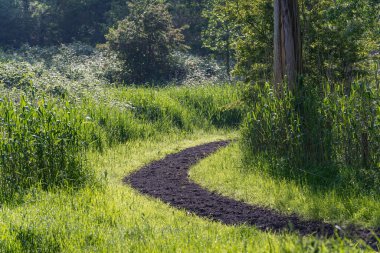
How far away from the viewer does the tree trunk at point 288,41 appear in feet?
33.9

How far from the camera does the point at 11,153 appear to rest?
8.67 m

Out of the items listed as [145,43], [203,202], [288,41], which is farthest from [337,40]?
[145,43]

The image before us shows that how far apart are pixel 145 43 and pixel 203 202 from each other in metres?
15.5

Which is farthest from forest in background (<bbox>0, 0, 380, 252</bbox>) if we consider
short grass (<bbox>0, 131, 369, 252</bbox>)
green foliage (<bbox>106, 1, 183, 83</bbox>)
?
green foliage (<bbox>106, 1, 183, 83</bbox>)

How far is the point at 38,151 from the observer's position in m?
8.84

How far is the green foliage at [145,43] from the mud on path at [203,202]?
450 inches

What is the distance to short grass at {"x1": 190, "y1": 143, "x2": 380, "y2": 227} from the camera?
716 centimetres

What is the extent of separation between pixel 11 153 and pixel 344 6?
6506 millimetres

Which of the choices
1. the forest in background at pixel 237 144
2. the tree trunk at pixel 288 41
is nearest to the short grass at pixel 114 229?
the forest in background at pixel 237 144

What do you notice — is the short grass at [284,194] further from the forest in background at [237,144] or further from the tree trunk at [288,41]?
the tree trunk at [288,41]

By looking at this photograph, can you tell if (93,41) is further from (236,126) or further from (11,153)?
(11,153)

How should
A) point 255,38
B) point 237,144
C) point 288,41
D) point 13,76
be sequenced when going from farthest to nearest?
point 13,76 < point 255,38 < point 237,144 < point 288,41

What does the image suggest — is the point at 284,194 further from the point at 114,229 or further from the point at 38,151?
the point at 38,151

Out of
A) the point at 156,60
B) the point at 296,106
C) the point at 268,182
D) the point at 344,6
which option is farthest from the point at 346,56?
the point at 156,60
